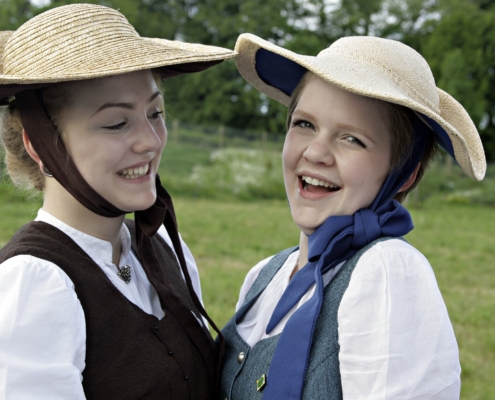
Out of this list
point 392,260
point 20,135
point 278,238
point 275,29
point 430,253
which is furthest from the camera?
point 275,29

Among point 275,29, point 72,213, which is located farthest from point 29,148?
point 275,29

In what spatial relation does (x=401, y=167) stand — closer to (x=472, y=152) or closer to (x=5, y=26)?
(x=472, y=152)

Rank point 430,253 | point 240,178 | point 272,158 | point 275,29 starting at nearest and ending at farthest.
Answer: point 430,253, point 240,178, point 272,158, point 275,29

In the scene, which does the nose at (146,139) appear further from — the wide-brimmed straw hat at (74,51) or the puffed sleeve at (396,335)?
the puffed sleeve at (396,335)

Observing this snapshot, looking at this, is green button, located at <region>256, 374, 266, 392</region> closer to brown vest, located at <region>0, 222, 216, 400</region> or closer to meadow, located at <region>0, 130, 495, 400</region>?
brown vest, located at <region>0, 222, 216, 400</region>

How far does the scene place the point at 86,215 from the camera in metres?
1.80

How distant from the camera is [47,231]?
170cm

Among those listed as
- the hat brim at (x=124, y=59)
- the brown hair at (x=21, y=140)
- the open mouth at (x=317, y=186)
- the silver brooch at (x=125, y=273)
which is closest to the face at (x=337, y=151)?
the open mouth at (x=317, y=186)

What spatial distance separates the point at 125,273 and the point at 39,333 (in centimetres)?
45

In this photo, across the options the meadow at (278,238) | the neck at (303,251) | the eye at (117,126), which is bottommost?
the meadow at (278,238)

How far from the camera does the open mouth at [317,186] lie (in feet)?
5.96

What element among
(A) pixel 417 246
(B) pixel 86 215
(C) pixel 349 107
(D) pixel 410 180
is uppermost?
(C) pixel 349 107

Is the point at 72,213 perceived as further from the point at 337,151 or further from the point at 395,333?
the point at 395,333

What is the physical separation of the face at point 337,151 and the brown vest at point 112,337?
571 mm
